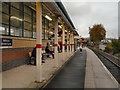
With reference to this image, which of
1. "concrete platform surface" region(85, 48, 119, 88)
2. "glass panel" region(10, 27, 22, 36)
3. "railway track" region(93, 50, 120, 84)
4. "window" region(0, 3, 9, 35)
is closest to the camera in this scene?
"concrete platform surface" region(85, 48, 119, 88)

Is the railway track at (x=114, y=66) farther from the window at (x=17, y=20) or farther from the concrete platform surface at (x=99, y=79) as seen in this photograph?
the window at (x=17, y=20)

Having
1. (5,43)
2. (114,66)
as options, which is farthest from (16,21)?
(114,66)

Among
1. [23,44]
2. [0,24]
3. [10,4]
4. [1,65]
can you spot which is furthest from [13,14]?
[1,65]

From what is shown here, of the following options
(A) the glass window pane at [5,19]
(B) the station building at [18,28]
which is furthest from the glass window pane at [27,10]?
(A) the glass window pane at [5,19]

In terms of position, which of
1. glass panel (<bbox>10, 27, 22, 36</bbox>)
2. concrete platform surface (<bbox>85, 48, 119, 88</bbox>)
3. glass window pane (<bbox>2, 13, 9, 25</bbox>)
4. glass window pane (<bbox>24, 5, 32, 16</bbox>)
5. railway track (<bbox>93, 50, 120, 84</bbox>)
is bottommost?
railway track (<bbox>93, 50, 120, 84</bbox>)

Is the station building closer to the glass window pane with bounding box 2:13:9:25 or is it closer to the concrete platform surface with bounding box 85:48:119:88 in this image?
the glass window pane with bounding box 2:13:9:25

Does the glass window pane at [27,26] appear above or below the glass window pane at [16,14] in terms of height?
below

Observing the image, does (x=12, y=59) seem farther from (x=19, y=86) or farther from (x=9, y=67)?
(x=19, y=86)

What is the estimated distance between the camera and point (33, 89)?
4250mm

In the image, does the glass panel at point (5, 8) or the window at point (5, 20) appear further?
the glass panel at point (5, 8)

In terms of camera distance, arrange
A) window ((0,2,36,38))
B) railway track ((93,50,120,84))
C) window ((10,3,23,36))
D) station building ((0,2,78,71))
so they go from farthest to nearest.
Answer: railway track ((93,50,120,84)), window ((10,3,23,36)), window ((0,2,36,38)), station building ((0,2,78,71))

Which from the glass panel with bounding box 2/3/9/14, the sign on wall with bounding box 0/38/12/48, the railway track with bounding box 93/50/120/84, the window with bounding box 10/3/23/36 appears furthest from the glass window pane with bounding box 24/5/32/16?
the railway track with bounding box 93/50/120/84

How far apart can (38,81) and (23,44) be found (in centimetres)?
449

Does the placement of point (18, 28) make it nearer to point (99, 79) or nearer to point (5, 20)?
point (5, 20)
